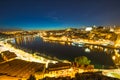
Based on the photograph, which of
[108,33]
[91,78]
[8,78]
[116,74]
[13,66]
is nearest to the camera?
[91,78]

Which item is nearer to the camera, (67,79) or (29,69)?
(67,79)

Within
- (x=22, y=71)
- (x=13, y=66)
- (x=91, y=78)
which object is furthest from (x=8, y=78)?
(x=91, y=78)

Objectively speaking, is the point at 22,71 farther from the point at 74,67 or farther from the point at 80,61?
the point at 80,61

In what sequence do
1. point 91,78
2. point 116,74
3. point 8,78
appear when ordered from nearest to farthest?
point 91,78 → point 8,78 → point 116,74

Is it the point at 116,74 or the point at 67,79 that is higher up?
the point at 67,79

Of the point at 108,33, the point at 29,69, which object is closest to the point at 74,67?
the point at 29,69

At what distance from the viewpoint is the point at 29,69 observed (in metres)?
7.07

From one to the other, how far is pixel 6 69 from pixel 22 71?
2.02ft

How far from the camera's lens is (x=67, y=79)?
4609 millimetres

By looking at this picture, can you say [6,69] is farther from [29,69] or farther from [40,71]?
[40,71]

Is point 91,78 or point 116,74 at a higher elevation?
point 91,78

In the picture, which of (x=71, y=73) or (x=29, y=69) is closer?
(x=71, y=73)

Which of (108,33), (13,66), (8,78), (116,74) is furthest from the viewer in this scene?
(108,33)

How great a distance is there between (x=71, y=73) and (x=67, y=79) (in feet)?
5.85
